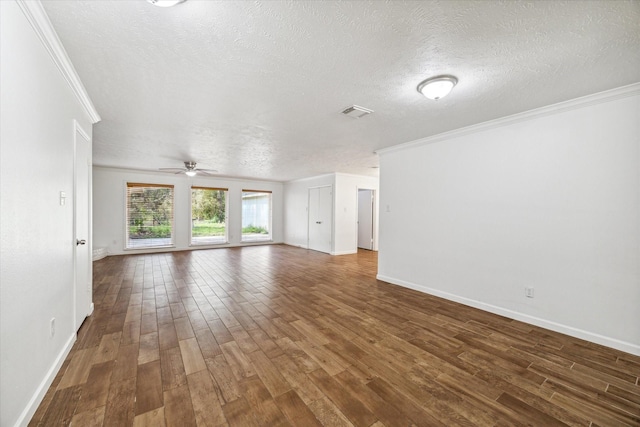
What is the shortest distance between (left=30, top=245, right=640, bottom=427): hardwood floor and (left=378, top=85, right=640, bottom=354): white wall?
0.33 meters

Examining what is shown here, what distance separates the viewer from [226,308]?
325 cm

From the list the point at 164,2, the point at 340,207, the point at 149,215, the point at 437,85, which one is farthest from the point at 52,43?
the point at 149,215

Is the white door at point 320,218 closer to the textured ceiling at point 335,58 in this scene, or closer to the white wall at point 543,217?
the white wall at point 543,217

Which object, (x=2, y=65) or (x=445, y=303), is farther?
(x=445, y=303)

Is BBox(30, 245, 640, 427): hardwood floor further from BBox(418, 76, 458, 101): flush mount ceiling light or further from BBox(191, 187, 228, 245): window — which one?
BBox(191, 187, 228, 245): window

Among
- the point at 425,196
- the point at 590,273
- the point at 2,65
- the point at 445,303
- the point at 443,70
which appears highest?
the point at 443,70

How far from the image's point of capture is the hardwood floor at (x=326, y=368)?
159cm

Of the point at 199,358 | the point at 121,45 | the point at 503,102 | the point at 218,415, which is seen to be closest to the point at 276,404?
the point at 218,415

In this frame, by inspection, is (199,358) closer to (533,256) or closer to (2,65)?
(2,65)

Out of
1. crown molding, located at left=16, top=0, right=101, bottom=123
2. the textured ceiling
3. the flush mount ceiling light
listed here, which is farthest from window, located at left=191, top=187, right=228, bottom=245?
the flush mount ceiling light

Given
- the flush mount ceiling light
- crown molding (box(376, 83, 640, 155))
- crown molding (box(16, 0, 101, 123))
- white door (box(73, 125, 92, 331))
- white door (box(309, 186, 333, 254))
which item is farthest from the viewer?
white door (box(309, 186, 333, 254))

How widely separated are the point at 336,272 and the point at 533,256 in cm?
327

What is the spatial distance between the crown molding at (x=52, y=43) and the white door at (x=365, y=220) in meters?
7.45

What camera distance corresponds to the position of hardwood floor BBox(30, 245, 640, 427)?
159 centimetres
